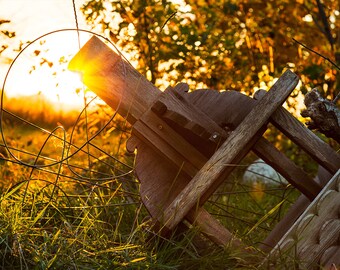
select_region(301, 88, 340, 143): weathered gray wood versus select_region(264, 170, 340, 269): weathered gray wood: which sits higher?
select_region(301, 88, 340, 143): weathered gray wood

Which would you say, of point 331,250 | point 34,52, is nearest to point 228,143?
point 331,250

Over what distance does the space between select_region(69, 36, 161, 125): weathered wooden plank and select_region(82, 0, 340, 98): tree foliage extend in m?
1.71

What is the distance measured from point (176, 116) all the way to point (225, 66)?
3.23m

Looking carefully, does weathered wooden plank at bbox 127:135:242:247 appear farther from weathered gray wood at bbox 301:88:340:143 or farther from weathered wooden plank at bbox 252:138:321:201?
weathered gray wood at bbox 301:88:340:143

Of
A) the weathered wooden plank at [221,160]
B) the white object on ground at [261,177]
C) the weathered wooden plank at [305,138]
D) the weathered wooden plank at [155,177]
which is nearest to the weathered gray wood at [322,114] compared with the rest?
the weathered wooden plank at [305,138]

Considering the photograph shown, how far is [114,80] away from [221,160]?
64 centimetres

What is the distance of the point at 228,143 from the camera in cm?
313

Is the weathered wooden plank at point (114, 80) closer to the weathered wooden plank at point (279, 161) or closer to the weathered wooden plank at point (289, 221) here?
the weathered wooden plank at point (279, 161)

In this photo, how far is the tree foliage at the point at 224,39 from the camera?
17.6ft

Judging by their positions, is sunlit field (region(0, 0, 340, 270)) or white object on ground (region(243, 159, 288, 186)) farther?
white object on ground (region(243, 159, 288, 186))

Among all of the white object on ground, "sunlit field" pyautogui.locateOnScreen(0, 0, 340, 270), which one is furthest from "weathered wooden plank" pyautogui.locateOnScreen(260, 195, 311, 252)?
the white object on ground

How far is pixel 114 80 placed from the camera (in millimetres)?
3289

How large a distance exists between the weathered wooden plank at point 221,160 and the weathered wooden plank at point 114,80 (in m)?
0.41

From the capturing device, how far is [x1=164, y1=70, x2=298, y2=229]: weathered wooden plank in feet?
10.1
